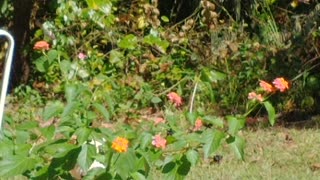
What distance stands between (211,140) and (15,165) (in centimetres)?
74

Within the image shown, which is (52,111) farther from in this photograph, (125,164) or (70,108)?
(125,164)

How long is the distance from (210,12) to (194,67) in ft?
1.85

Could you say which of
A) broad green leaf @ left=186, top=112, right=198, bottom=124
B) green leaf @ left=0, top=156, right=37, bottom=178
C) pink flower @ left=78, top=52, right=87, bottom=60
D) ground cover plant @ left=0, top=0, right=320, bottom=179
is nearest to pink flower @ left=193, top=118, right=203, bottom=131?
broad green leaf @ left=186, top=112, right=198, bottom=124

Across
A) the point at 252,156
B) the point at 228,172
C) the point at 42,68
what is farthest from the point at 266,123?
the point at 42,68

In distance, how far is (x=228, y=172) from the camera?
5711 mm

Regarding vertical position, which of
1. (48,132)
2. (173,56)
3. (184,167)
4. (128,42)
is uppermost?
(48,132)

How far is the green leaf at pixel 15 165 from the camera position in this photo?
10.9ft

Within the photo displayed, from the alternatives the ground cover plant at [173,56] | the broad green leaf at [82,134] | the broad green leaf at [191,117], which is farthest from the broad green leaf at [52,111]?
the ground cover plant at [173,56]

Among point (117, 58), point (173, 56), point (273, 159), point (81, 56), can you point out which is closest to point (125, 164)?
point (273, 159)

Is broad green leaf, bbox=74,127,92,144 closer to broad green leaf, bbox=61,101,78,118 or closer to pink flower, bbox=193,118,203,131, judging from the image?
broad green leaf, bbox=61,101,78,118

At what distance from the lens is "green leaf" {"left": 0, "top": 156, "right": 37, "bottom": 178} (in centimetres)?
333

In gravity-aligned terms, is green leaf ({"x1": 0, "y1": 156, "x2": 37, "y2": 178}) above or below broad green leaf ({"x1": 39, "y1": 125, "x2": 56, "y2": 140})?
below

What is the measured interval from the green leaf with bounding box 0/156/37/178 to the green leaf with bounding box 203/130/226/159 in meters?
0.65

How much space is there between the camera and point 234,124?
3.48 meters
